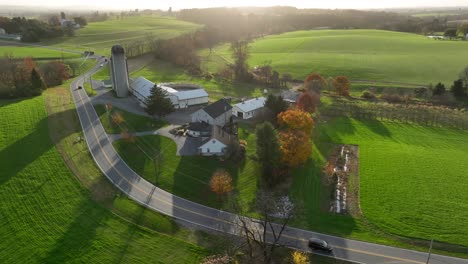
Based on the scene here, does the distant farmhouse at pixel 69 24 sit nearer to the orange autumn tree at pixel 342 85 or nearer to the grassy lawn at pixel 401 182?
the orange autumn tree at pixel 342 85

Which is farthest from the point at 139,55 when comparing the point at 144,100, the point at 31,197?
the point at 31,197

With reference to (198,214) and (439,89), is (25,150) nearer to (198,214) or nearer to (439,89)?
(198,214)

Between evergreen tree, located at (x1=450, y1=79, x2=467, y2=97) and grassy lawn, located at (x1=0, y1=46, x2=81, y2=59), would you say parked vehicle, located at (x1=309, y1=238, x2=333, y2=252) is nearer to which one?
evergreen tree, located at (x1=450, y1=79, x2=467, y2=97)

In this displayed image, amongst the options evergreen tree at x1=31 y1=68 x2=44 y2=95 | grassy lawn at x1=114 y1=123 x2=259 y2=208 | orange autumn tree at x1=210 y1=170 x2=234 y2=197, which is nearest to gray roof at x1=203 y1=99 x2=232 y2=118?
grassy lawn at x1=114 y1=123 x2=259 y2=208

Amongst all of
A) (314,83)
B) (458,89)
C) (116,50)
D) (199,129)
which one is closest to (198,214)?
(199,129)

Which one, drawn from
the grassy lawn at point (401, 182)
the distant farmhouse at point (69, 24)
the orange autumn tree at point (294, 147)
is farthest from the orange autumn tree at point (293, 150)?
the distant farmhouse at point (69, 24)
